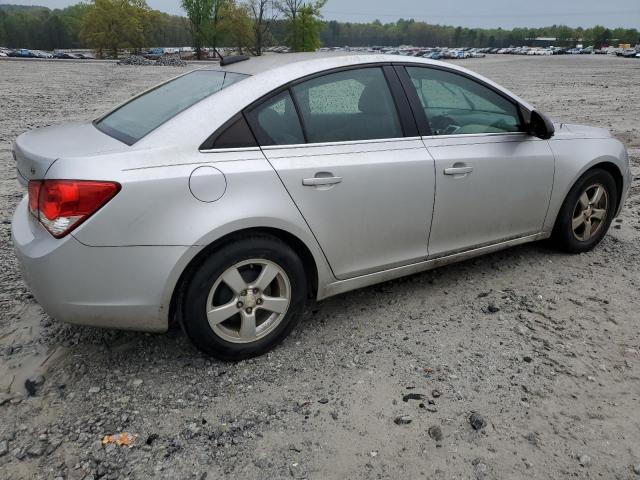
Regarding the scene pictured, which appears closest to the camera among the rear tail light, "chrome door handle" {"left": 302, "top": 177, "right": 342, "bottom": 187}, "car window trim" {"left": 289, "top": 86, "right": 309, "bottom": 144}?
the rear tail light

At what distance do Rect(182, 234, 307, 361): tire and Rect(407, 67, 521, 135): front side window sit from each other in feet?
4.51

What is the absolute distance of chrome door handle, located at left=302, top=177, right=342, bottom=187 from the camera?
2.93 meters

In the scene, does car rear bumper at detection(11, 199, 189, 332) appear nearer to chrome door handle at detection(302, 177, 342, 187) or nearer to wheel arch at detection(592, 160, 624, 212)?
chrome door handle at detection(302, 177, 342, 187)

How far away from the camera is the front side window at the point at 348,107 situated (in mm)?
3094

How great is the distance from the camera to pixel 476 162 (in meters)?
3.54

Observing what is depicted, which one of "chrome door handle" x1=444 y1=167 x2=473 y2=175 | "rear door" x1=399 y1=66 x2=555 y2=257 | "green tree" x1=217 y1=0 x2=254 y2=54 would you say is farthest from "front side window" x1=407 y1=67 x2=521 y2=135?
"green tree" x1=217 y1=0 x2=254 y2=54

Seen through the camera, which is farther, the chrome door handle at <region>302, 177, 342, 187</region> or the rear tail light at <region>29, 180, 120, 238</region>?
the chrome door handle at <region>302, 177, 342, 187</region>

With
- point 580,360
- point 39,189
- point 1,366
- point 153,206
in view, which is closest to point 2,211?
point 1,366

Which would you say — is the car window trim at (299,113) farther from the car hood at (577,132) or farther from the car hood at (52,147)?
the car hood at (577,132)

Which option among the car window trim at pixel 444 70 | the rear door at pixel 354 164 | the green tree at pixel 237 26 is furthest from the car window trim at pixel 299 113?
the green tree at pixel 237 26

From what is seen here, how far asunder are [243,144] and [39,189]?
100 cm

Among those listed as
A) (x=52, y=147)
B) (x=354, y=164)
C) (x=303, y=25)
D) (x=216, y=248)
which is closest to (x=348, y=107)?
(x=354, y=164)

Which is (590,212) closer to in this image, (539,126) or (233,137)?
(539,126)

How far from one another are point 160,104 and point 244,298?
4.19 ft
